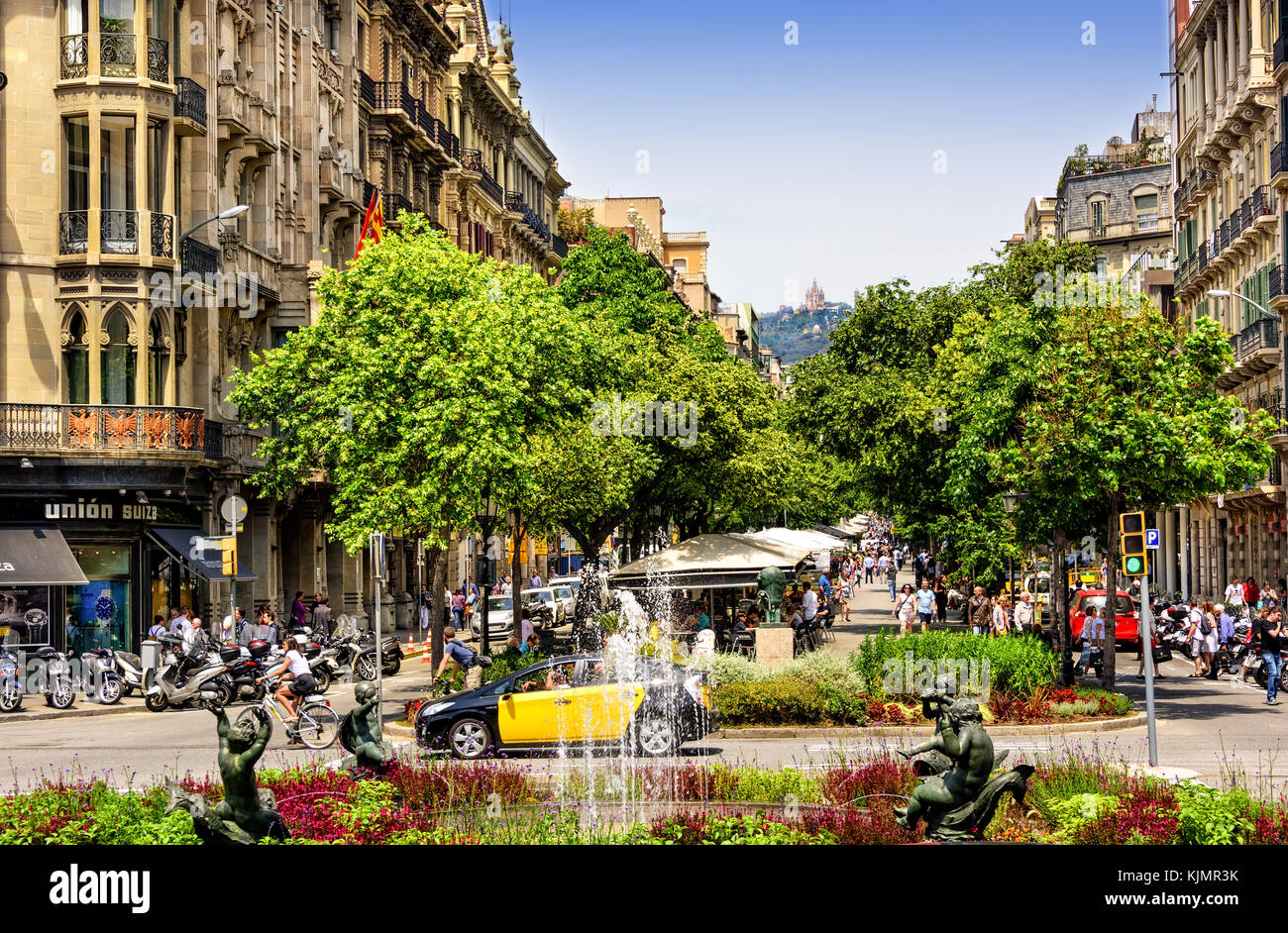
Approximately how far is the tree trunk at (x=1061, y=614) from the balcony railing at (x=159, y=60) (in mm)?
22899

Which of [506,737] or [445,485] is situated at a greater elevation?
[445,485]

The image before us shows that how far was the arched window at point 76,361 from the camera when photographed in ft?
118

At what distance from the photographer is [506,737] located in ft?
72.2

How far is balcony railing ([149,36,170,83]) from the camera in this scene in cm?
3650

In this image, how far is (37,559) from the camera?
34.1 m

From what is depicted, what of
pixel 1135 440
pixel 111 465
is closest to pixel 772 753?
pixel 1135 440

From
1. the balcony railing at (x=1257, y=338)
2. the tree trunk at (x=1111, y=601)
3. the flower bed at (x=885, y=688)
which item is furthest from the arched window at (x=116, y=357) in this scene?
the balcony railing at (x=1257, y=338)

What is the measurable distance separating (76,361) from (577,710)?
64.8 ft

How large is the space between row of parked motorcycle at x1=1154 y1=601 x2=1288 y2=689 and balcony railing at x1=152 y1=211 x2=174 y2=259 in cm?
2565

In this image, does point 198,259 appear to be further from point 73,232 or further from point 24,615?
point 24,615

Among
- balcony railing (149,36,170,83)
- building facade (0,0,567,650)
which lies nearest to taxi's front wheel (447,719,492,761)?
building facade (0,0,567,650)

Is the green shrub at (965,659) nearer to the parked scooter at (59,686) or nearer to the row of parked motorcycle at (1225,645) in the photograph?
the row of parked motorcycle at (1225,645)
